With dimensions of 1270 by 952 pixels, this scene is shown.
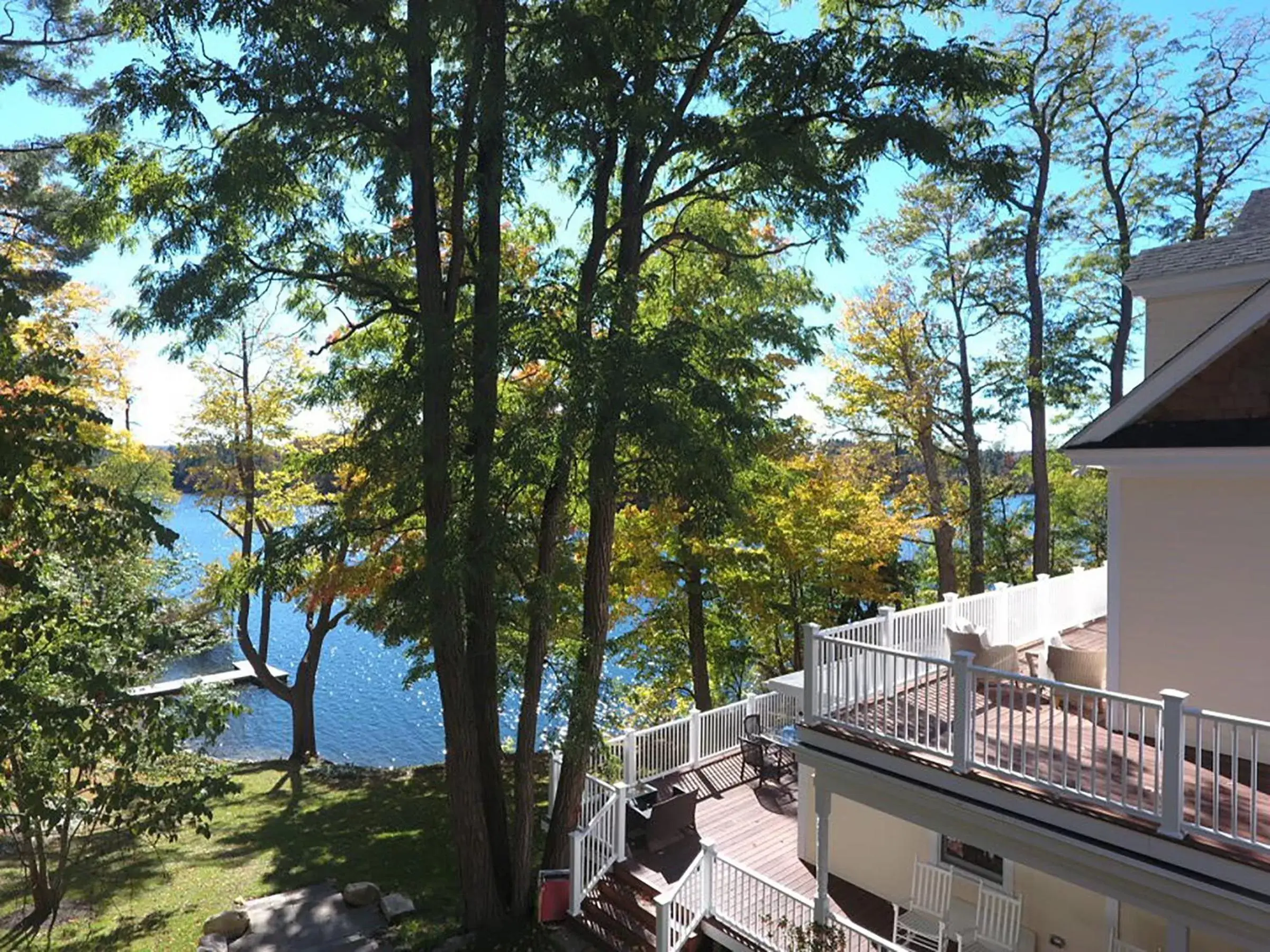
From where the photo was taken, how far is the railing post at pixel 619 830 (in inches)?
418

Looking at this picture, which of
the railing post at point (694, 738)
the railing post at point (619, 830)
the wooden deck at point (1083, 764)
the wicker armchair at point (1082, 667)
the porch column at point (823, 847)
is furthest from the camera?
the railing post at point (694, 738)

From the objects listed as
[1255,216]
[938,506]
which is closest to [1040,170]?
[938,506]

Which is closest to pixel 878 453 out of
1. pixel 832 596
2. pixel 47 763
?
pixel 832 596

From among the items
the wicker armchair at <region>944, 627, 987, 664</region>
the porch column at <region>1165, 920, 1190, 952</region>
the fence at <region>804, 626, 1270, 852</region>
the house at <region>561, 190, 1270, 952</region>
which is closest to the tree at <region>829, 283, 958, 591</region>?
the house at <region>561, 190, 1270, 952</region>

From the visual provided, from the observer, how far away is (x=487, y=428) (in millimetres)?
8719

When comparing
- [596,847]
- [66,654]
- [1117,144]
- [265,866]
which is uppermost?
[1117,144]

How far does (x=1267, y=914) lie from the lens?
5086 millimetres

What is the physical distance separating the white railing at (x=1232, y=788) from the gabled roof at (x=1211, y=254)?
16.2ft

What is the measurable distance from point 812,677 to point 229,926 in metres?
8.06

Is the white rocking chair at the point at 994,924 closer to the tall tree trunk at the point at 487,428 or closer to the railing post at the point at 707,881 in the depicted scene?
the railing post at the point at 707,881

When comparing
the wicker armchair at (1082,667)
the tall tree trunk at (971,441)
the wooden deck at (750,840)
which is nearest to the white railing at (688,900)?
the wooden deck at (750,840)

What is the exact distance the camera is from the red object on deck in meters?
9.67

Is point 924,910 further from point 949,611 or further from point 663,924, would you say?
point 949,611

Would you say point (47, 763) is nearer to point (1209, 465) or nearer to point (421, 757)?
point (1209, 465)
